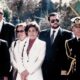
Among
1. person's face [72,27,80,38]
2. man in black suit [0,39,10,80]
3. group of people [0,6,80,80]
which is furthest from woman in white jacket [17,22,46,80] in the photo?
person's face [72,27,80,38]

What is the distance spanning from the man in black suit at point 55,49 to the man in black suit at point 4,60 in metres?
0.29

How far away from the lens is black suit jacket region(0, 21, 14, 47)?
2.49m

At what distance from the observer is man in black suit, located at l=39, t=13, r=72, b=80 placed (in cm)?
245

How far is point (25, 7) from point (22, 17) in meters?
0.09

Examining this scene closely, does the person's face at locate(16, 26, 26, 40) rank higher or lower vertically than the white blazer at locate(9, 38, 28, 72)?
higher

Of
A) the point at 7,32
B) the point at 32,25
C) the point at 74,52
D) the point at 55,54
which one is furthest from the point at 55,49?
the point at 7,32

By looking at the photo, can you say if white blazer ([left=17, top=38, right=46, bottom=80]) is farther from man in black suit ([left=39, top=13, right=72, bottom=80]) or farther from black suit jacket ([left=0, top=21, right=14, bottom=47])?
black suit jacket ([left=0, top=21, right=14, bottom=47])

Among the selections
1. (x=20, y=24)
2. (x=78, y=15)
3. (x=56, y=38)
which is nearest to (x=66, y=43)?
(x=56, y=38)

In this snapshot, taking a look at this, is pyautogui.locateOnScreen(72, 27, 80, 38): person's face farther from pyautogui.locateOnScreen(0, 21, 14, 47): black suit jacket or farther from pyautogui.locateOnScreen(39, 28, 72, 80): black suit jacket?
pyautogui.locateOnScreen(0, 21, 14, 47): black suit jacket

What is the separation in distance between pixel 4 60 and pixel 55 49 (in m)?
0.42

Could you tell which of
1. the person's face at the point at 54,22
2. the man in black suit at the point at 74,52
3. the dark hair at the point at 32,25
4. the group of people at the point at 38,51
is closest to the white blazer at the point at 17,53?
the group of people at the point at 38,51

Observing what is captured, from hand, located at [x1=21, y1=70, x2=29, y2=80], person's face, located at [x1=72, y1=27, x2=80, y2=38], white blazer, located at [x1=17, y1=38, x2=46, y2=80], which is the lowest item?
hand, located at [x1=21, y1=70, x2=29, y2=80]

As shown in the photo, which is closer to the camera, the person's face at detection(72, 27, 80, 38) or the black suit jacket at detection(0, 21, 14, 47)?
the person's face at detection(72, 27, 80, 38)

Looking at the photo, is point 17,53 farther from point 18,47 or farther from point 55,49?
point 55,49
